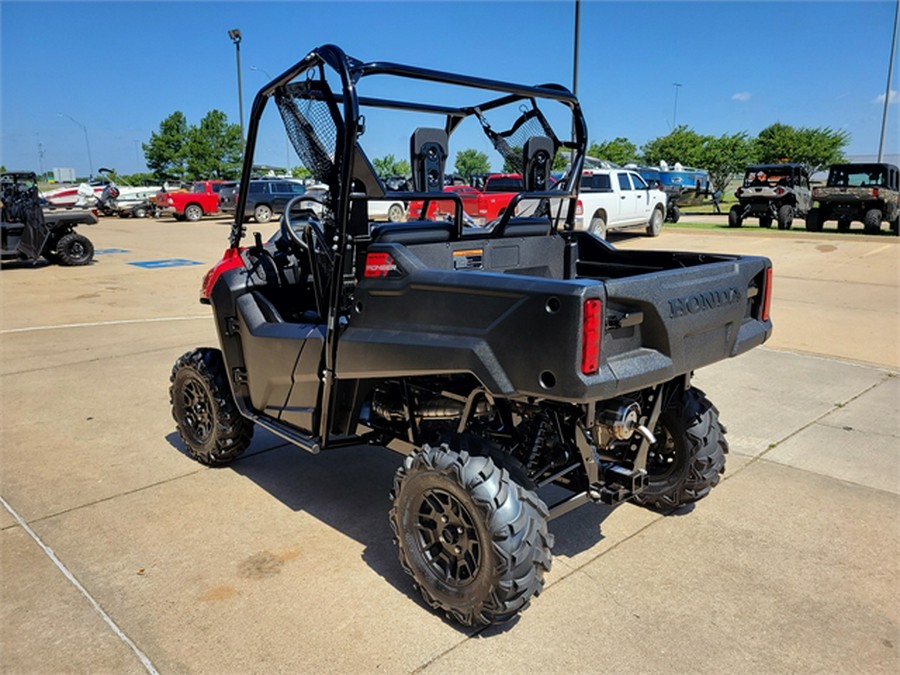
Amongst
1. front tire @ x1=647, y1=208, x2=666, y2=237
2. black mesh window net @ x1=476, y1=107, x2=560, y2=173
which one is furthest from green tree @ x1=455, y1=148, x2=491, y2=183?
front tire @ x1=647, y1=208, x2=666, y2=237

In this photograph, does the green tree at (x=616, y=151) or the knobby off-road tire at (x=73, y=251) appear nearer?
the knobby off-road tire at (x=73, y=251)

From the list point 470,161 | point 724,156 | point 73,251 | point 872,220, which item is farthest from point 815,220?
point 724,156

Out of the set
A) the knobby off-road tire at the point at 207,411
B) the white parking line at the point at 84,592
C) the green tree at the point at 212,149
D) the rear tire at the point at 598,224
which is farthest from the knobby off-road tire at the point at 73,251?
the green tree at the point at 212,149

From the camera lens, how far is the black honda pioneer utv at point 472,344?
258 cm

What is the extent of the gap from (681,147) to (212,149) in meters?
38.7

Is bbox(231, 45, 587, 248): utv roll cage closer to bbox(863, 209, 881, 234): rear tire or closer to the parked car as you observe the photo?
bbox(863, 209, 881, 234): rear tire

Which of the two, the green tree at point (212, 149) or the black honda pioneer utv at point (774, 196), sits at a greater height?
the green tree at point (212, 149)

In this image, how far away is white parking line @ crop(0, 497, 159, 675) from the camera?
2.63m

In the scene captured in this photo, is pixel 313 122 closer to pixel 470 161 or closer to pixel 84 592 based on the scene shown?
pixel 84 592

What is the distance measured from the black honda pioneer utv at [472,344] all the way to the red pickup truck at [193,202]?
2717 cm

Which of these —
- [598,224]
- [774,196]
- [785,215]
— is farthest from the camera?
[774,196]

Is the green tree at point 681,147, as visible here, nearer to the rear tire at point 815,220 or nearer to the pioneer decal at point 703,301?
the rear tire at point 815,220

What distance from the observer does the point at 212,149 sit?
61.3 m

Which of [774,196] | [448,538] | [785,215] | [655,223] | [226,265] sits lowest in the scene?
[448,538]
